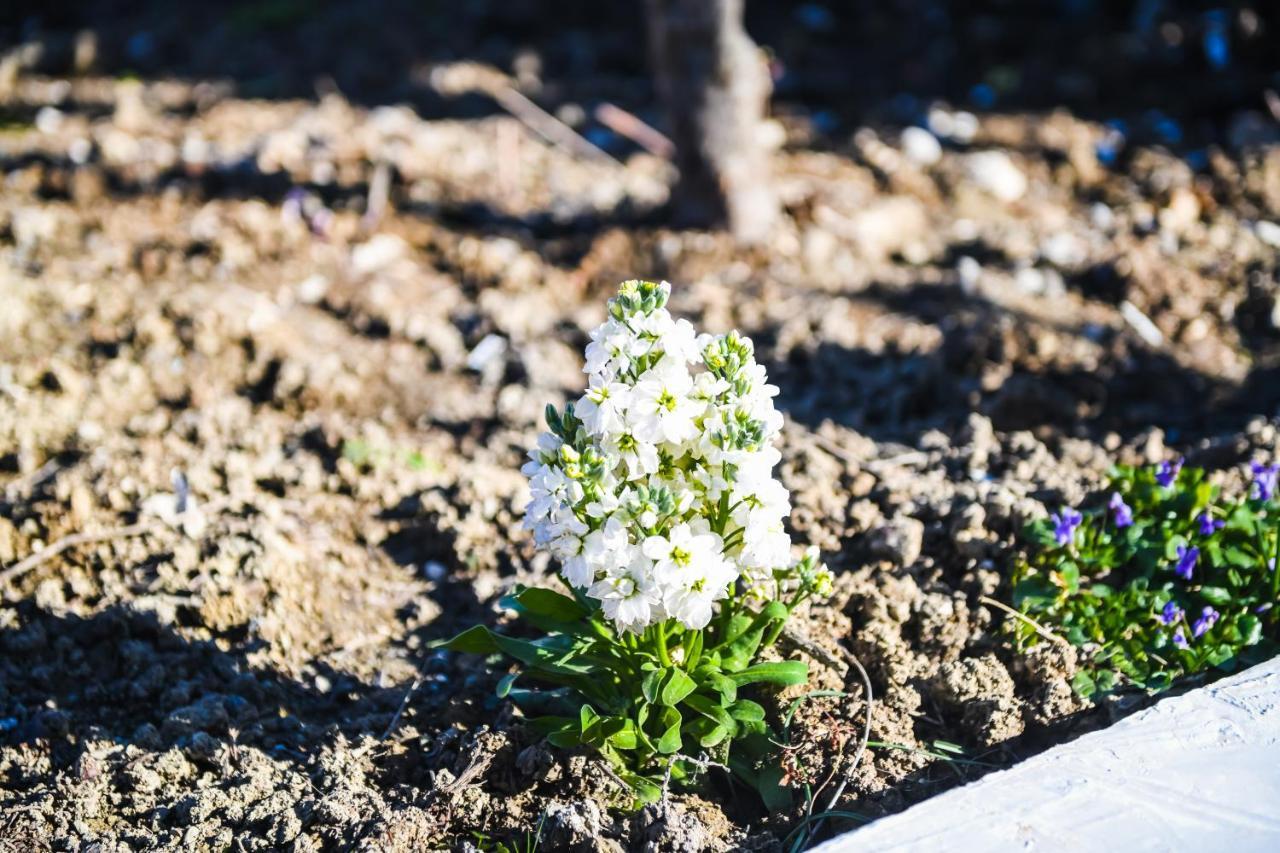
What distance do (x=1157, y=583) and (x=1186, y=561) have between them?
0.12m

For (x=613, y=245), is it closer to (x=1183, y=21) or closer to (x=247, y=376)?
(x=247, y=376)

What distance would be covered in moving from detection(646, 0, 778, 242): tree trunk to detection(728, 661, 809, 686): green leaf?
276 centimetres

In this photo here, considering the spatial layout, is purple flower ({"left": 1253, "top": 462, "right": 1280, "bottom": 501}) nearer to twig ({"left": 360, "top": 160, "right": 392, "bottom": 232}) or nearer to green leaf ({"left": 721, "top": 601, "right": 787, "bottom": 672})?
green leaf ({"left": 721, "top": 601, "right": 787, "bottom": 672})

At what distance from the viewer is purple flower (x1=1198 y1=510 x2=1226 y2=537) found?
2.99 metres

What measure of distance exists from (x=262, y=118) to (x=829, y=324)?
3241 millimetres

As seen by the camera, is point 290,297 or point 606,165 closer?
point 290,297

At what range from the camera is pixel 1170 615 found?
9.29 ft

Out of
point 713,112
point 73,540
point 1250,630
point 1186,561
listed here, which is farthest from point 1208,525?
point 73,540

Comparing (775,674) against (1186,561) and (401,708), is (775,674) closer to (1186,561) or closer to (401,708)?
(401,708)

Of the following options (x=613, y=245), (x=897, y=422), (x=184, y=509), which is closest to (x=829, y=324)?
(x=897, y=422)

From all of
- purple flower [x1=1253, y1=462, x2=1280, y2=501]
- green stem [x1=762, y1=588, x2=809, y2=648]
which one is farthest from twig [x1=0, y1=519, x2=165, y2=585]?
purple flower [x1=1253, y1=462, x2=1280, y2=501]

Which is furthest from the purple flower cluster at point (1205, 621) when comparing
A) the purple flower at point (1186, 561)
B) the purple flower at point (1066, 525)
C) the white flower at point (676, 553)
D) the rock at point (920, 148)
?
the rock at point (920, 148)

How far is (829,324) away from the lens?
4473mm

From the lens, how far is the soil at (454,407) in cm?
268
